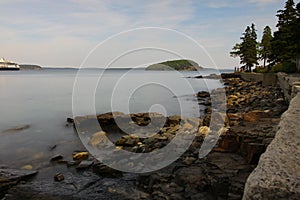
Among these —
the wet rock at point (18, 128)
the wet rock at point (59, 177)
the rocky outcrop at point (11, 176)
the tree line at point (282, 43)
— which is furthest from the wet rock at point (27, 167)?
the tree line at point (282, 43)

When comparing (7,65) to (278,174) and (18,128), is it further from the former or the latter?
(278,174)

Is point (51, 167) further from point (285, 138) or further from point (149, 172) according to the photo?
point (285, 138)

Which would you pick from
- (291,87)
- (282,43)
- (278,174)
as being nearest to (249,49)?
(282,43)

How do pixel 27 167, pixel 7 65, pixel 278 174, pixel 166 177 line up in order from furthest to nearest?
1. pixel 7 65
2. pixel 27 167
3. pixel 166 177
4. pixel 278 174

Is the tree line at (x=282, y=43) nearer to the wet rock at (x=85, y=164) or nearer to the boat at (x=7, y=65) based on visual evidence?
the wet rock at (x=85, y=164)

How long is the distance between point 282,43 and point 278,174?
26370mm

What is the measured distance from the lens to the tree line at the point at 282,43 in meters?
22.2

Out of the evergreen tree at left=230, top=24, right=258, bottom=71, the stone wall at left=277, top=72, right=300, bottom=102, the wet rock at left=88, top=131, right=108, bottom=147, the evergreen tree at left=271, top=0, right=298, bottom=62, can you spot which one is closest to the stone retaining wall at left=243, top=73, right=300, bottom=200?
the stone wall at left=277, top=72, right=300, bottom=102

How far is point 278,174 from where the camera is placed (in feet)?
8.30

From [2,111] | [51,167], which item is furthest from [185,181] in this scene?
[2,111]

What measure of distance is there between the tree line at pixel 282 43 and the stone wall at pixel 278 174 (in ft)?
63.3

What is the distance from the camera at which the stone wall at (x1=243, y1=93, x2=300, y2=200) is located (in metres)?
2.31

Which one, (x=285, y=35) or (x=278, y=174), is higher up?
(x=285, y=35)

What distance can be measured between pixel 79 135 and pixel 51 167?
383 cm
